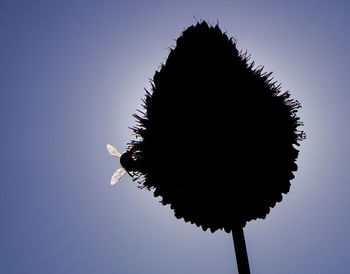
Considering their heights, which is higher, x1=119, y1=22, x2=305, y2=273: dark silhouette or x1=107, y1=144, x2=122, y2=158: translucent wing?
x1=107, y1=144, x2=122, y2=158: translucent wing

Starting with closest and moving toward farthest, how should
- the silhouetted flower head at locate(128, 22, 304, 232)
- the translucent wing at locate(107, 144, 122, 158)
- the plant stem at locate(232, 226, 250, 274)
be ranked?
1. the plant stem at locate(232, 226, 250, 274)
2. the silhouetted flower head at locate(128, 22, 304, 232)
3. the translucent wing at locate(107, 144, 122, 158)

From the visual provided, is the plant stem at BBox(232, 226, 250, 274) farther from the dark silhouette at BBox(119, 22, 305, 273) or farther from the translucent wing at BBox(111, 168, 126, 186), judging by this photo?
the translucent wing at BBox(111, 168, 126, 186)

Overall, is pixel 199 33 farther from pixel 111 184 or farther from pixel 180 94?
pixel 111 184

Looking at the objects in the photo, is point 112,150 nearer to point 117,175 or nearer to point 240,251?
point 117,175

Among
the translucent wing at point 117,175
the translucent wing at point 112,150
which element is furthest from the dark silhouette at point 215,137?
the translucent wing at point 112,150

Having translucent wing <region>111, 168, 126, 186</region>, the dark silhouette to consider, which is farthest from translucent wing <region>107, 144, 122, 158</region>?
the dark silhouette

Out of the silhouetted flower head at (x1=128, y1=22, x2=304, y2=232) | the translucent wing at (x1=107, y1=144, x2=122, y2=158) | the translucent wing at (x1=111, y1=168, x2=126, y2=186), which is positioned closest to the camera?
the silhouetted flower head at (x1=128, y1=22, x2=304, y2=232)
